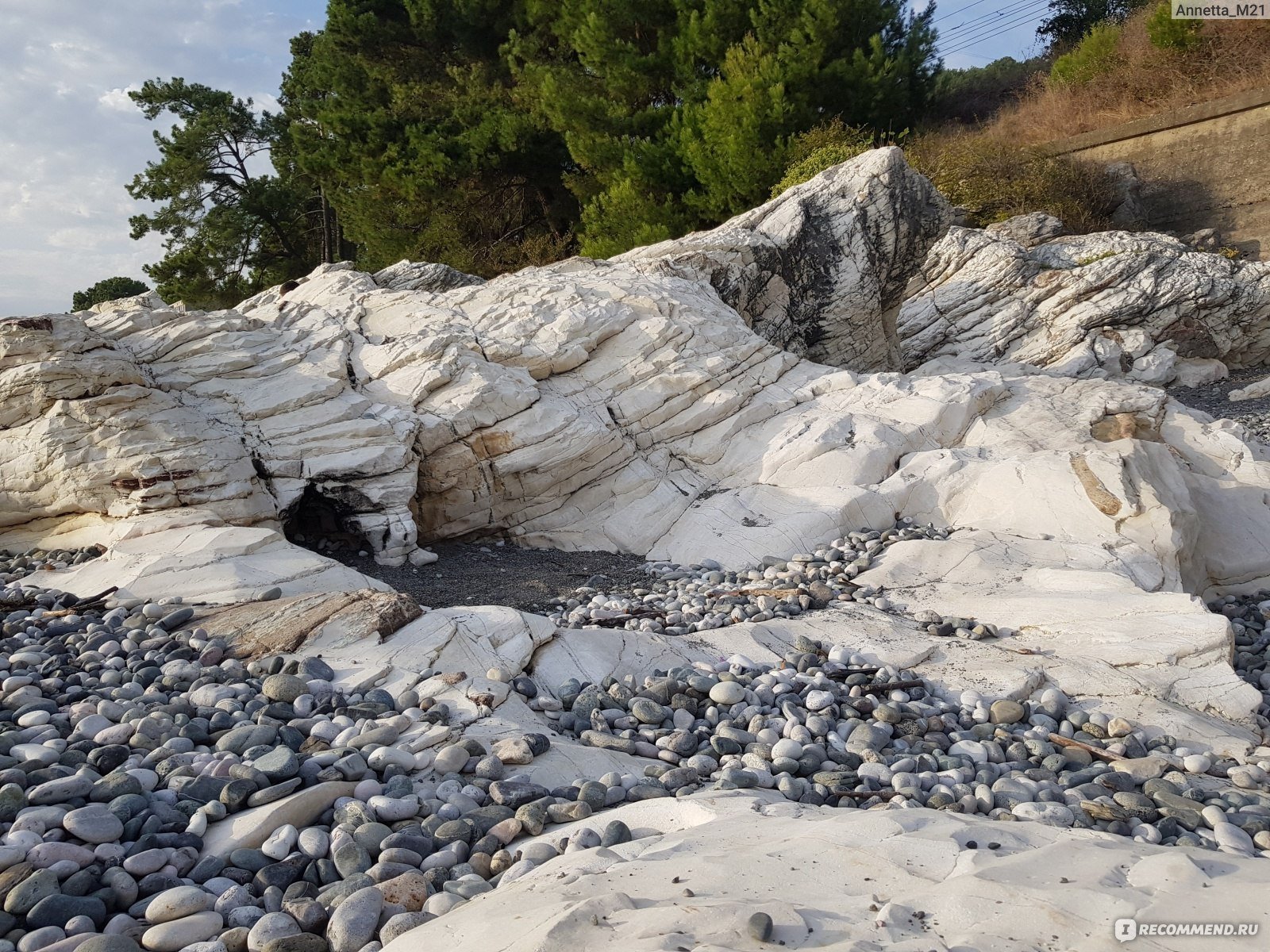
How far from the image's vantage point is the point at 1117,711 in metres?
3.85

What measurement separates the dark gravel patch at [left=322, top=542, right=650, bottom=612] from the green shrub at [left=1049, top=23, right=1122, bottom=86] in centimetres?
1975

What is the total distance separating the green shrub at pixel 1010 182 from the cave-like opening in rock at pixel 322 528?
44.3 feet

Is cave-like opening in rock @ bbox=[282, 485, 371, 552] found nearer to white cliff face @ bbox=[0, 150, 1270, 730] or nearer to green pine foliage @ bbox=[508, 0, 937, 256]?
white cliff face @ bbox=[0, 150, 1270, 730]

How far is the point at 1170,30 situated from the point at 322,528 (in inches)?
815

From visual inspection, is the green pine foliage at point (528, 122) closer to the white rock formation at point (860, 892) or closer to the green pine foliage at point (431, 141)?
the green pine foliage at point (431, 141)

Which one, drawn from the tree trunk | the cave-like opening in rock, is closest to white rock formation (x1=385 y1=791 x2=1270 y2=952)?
the cave-like opening in rock

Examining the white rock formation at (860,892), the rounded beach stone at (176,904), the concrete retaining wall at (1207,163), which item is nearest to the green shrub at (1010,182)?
the concrete retaining wall at (1207,163)

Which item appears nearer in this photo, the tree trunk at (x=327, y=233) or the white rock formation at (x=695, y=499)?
the white rock formation at (x=695, y=499)

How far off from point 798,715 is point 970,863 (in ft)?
5.44

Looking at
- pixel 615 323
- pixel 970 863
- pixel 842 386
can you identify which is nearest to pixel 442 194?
Answer: pixel 615 323

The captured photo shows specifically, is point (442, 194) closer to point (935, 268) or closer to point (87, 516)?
point (935, 268)

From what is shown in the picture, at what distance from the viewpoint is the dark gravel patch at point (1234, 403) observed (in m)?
9.98

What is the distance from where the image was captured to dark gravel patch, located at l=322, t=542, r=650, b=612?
584cm

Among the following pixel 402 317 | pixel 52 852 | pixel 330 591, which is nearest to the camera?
pixel 52 852
